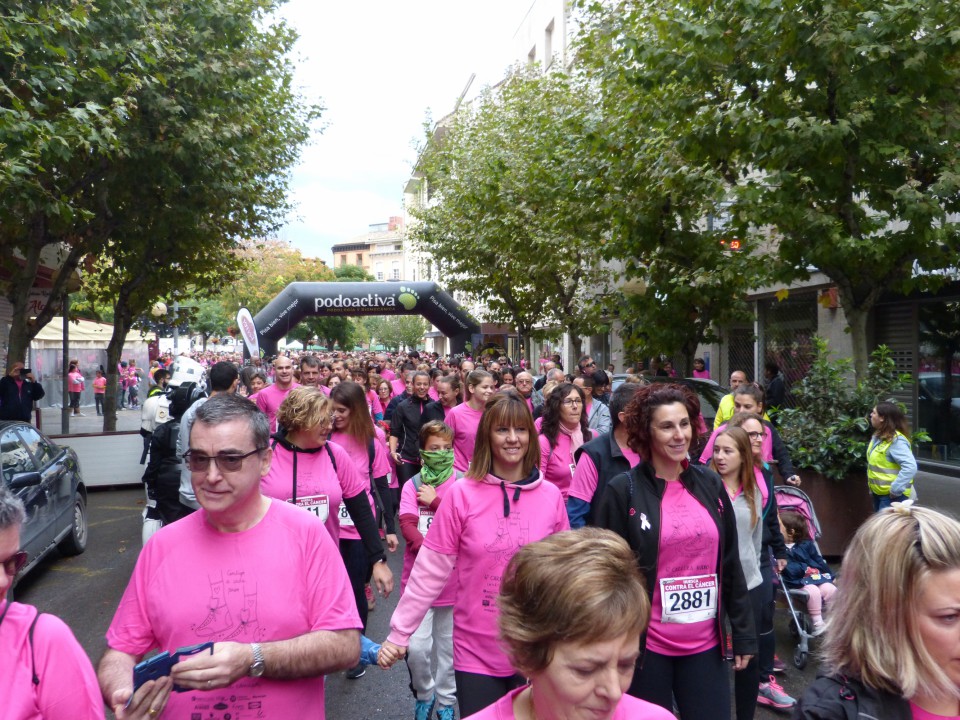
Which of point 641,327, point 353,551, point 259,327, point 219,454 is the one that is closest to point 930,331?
point 641,327

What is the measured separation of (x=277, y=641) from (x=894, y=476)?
686 cm

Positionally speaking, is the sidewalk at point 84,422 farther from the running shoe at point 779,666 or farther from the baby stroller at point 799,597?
the running shoe at point 779,666

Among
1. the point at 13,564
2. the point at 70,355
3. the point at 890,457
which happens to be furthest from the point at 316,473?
the point at 70,355

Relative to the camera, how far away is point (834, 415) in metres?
8.80

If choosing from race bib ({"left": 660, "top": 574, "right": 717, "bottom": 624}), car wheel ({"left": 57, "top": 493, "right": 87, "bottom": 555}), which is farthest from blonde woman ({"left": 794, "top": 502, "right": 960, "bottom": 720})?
car wheel ({"left": 57, "top": 493, "right": 87, "bottom": 555})

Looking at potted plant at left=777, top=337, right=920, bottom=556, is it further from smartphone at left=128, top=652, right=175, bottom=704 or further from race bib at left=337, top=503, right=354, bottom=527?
smartphone at left=128, top=652, right=175, bottom=704

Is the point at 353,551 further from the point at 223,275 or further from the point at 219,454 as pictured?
the point at 223,275

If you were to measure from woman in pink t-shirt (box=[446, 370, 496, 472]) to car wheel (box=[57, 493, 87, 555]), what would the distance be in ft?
15.5

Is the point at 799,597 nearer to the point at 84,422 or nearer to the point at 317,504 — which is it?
the point at 317,504

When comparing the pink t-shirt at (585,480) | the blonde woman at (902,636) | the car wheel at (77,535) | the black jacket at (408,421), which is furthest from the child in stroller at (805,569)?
the car wheel at (77,535)

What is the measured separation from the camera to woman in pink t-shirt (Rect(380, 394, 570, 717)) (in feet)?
11.5

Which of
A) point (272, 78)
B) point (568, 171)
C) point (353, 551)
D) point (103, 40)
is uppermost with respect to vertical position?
point (272, 78)

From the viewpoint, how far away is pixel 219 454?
2459mm

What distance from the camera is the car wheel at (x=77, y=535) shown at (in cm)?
923
